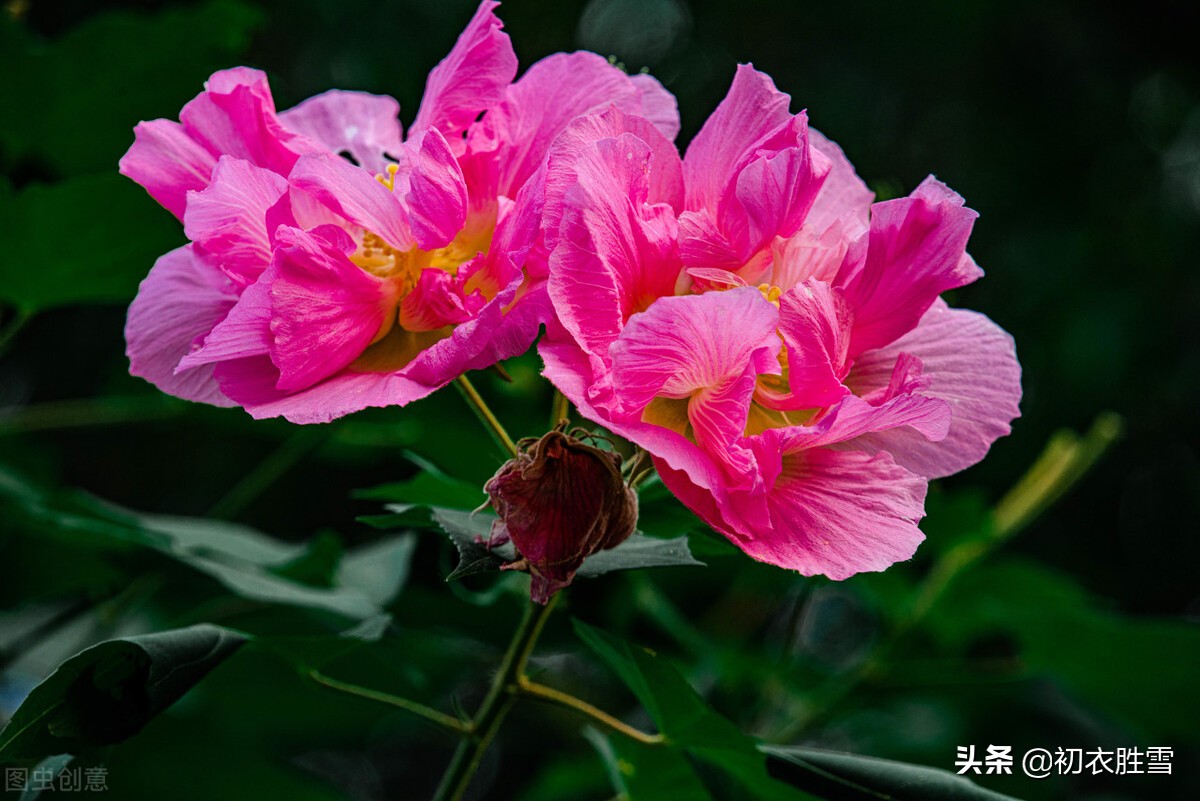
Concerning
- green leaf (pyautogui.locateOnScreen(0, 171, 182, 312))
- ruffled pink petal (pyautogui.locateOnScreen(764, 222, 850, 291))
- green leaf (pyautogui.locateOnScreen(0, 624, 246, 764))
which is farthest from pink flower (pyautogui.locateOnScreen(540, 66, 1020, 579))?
green leaf (pyautogui.locateOnScreen(0, 171, 182, 312))

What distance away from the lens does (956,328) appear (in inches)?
31.8

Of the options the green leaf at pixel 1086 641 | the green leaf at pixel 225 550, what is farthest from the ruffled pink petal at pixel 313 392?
the green leaf at pixel 1086 641

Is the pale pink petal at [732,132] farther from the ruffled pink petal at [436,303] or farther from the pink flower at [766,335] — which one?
the ruffled pink petal at [436,303]

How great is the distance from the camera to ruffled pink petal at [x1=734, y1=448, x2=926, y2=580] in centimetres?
66

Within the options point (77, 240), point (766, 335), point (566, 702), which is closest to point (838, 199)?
point (766, 335)

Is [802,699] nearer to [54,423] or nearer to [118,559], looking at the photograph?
[118,559]

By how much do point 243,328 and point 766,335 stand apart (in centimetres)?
32

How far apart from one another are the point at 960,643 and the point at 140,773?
1.24 m

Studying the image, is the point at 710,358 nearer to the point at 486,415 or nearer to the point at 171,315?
the point at 486,415

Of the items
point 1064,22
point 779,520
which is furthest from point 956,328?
point 1064,22

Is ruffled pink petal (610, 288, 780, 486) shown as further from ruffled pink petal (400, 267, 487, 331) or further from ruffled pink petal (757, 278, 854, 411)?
ruffled pink petal (400, 267, 487, 331)

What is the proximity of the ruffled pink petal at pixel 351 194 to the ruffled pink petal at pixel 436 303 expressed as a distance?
0.13 feet

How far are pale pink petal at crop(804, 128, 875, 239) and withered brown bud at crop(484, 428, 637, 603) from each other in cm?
26

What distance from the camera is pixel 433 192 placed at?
2.29 ft
